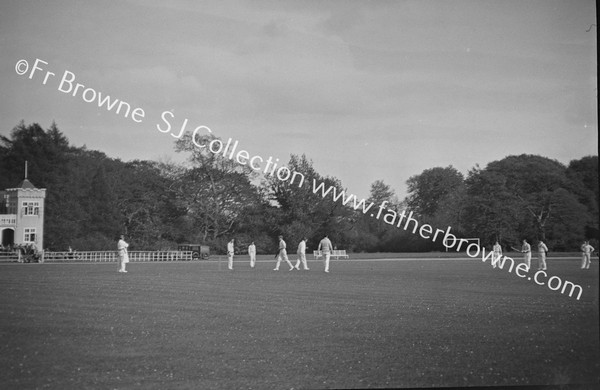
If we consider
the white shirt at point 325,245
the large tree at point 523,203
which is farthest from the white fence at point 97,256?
the large tree at point 523,203

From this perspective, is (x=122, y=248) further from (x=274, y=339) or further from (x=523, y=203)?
(x=523, y=203)

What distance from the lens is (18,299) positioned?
28.7 ft

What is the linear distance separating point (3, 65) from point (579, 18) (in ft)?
25.0

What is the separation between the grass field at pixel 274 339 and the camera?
673cm

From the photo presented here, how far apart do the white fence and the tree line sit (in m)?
0.15

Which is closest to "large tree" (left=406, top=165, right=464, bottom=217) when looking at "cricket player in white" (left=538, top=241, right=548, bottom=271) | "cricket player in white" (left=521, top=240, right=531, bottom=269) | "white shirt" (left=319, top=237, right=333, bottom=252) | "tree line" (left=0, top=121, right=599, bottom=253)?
"tree line" (left=0, top=121, right=599, bottom=253)

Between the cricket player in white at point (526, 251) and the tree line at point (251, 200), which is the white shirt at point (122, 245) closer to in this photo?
the tree line at point (251, 200)

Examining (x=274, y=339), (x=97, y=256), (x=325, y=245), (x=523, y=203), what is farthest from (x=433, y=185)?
(x=97, y=256)

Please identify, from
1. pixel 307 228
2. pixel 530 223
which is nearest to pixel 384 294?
pixel 307 228

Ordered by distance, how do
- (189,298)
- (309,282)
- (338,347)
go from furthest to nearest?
(309,282)
(189,298)
(338,347)

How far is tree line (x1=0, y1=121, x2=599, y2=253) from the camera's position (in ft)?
29.4

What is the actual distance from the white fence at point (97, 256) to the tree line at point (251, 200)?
154 mm

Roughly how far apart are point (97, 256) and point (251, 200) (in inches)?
100

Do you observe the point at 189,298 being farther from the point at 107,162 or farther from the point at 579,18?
the point at 579,18
